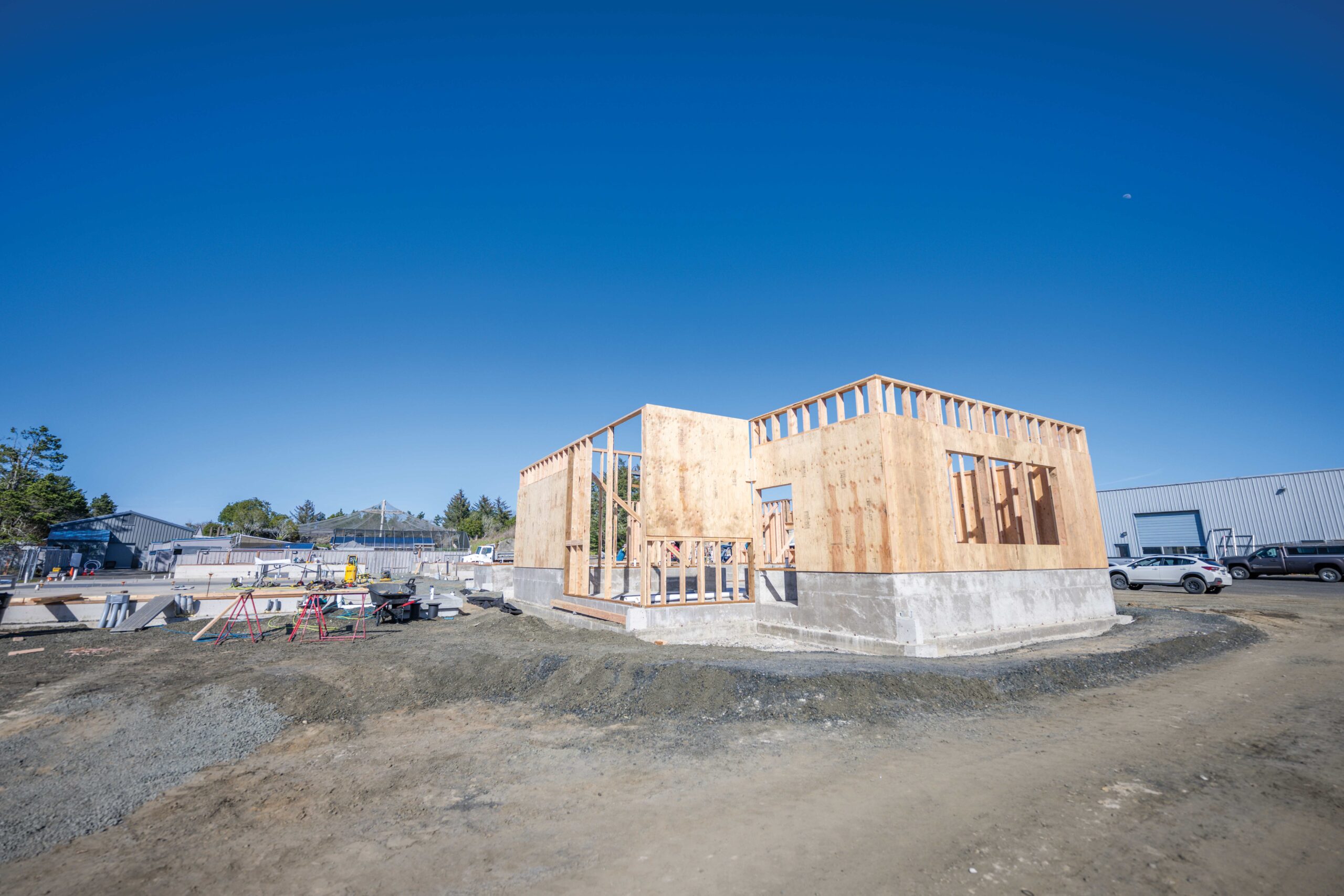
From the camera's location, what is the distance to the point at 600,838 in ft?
13.2

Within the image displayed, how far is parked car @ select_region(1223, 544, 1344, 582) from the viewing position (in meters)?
25.0

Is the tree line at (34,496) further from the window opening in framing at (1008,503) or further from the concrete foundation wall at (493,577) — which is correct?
the window opening in framing at (1008,503)

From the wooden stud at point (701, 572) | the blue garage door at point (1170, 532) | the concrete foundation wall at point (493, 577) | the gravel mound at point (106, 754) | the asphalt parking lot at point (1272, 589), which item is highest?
the blue garage door at point (1170, 532)

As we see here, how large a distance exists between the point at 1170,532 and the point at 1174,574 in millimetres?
18010

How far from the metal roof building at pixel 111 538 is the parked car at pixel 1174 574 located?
62.4 m

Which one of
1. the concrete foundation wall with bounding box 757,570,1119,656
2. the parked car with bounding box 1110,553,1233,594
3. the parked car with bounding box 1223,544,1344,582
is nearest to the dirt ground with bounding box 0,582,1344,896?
the concrete foundation wall with bounding box 757,570,1119,656

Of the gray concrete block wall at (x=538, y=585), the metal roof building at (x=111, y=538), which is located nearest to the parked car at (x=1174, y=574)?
the gray concrete block wall at (x=538, y=585)

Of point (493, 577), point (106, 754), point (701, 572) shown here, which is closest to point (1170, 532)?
point (701, 572)

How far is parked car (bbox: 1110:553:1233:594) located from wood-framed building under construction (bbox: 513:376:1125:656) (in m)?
12.9

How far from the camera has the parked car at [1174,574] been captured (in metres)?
22.2

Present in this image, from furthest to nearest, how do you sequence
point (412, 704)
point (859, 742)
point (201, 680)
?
point (201, 680), point (412, 704), point (859, 742)

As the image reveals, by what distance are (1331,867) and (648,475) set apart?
10467 mm

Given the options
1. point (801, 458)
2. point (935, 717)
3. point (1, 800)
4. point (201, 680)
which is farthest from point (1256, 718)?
point (201, 680)

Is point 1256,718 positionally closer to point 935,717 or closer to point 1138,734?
point 1138,734
